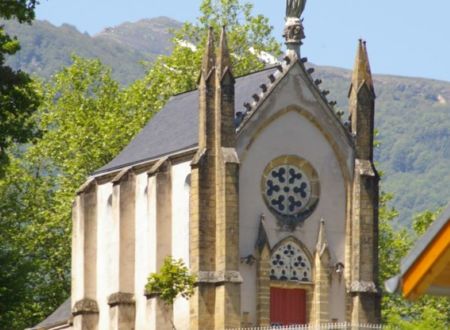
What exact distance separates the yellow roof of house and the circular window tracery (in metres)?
48.3

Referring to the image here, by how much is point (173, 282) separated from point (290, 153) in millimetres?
6162

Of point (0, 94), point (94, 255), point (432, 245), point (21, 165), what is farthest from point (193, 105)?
Result: point (432, 245)

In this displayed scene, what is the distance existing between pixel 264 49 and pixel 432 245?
264 ft

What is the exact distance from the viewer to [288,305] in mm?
65188

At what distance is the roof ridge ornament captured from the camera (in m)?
65.9

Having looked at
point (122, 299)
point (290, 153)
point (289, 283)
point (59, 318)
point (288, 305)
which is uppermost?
point (290, 153)

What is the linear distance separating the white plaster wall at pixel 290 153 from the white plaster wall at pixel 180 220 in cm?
209

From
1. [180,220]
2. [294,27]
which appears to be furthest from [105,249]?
[294,27]

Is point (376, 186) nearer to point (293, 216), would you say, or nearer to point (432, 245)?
point (293, 216)

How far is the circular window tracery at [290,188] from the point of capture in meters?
65.1

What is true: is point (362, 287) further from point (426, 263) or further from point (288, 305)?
point (426, 263)

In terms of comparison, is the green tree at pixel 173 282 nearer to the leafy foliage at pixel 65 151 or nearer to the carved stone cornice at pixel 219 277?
the carved stone cornice at pixel 219 277

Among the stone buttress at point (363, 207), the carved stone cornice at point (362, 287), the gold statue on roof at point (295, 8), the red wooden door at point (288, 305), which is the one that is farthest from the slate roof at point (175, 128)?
the carved stone cornice at point (362, 287)

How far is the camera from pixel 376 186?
219ft
